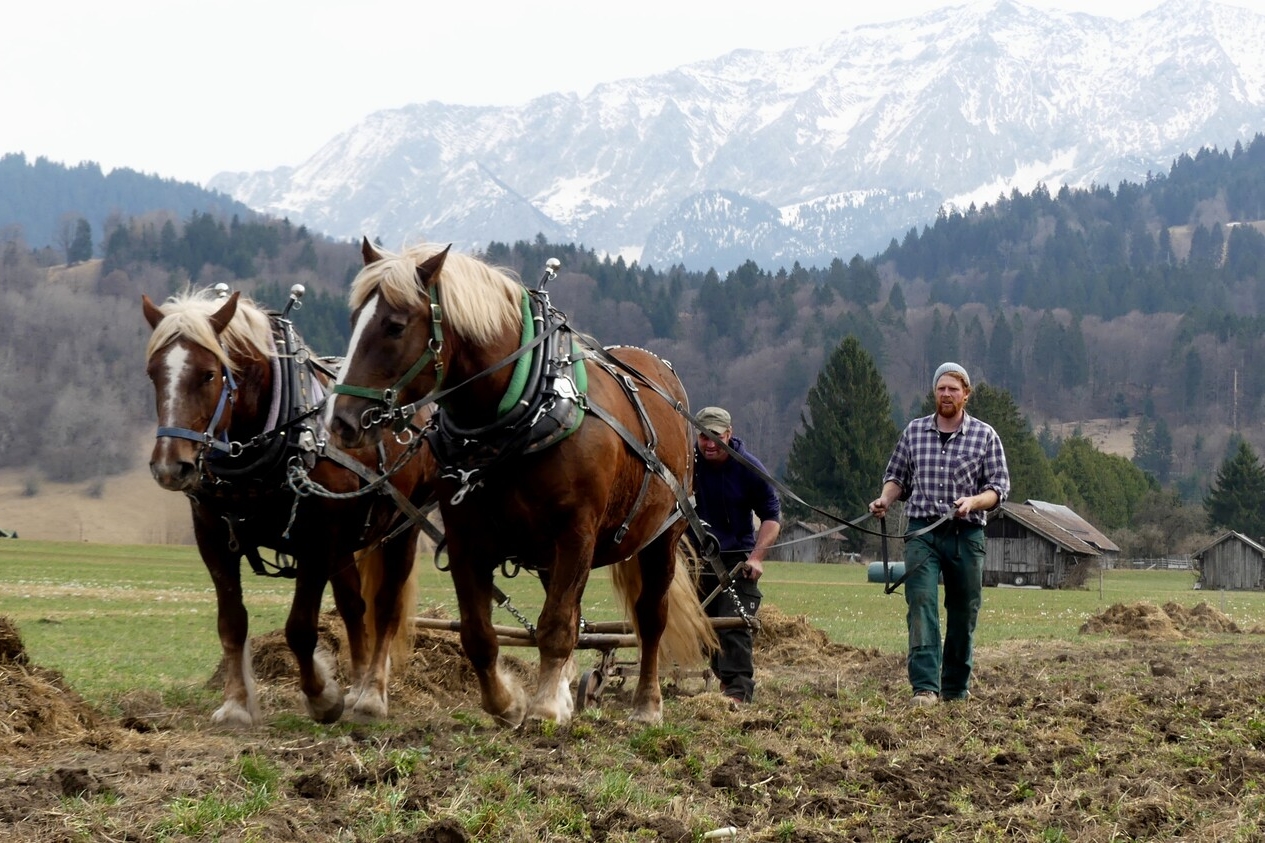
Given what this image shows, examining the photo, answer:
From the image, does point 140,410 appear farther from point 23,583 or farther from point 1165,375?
point 1165,375

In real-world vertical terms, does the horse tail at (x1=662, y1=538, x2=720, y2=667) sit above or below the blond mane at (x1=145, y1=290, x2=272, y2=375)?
below

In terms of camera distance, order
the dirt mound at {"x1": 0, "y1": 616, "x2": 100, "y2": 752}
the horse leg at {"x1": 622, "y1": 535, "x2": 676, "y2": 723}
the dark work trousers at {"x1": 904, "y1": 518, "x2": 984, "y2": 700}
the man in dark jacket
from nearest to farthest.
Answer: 1. the dirt mound at {"x1": 0, "y1": 616, "x2": 100, "y2": 752}
2. the horse leg at {"x1": 622, "y1": 535, "x2": 676, "y2": 723}
3. the dark work trousers at {"x1": 904, "y1": 518, "x2": 984, "y2": 700}
4. the man in dark jacket

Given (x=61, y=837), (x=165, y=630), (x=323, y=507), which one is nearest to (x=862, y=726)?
(x=323, y=507)

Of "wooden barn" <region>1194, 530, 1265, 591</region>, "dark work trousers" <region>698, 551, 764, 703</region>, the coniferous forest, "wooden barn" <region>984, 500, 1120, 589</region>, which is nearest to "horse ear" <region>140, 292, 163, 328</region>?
"dark work trousers" <region>698, 551, 764, 703</region>

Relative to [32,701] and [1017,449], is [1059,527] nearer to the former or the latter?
[1017,449]

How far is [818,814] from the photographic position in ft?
18.5

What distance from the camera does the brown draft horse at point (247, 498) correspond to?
24.8ft

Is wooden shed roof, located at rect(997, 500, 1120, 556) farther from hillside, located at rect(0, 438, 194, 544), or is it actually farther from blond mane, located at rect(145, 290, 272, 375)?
blond mane, located at rect(145, 290, 272, 375)

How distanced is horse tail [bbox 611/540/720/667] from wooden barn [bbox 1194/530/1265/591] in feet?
211

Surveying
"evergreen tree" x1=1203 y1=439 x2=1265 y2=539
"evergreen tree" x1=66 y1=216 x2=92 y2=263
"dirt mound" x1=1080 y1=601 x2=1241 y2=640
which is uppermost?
"evergreen tree" x1=66 y1=216 x2=92 y2=263

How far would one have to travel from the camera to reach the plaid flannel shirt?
10.2 m

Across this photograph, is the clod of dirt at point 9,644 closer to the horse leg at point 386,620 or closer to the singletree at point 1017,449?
the horse leg at point 386,620

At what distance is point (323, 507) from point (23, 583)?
2560cm

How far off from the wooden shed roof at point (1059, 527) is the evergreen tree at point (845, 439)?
10922 millimetres
